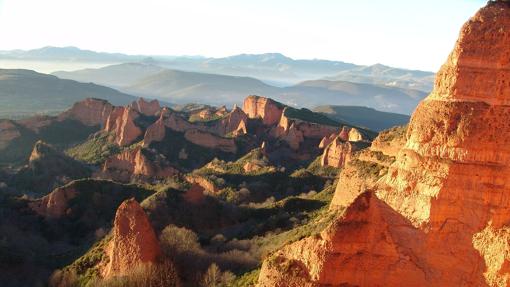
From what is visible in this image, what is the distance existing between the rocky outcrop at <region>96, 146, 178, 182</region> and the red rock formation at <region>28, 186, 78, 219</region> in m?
18.7

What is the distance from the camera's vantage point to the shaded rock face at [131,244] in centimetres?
3066

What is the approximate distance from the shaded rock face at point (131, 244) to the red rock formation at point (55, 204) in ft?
72.1

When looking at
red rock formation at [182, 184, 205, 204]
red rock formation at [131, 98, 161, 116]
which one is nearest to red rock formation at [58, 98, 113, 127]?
red rock formation at [131, 98, 161, 116]

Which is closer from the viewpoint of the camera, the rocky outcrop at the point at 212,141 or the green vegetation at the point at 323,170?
the green vegetation at the point at 323,170

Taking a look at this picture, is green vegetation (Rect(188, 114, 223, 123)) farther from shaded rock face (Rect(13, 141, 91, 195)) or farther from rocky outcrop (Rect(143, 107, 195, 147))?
shaded rock face (Rect(13, 141, 91, 195))

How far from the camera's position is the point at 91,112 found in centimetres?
10562

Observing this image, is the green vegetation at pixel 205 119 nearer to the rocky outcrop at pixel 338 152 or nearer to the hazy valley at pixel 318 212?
the hazy valley at pixel 318 212

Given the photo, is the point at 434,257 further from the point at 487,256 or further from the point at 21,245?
the point at 21,245

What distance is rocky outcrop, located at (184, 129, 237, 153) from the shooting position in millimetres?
87375

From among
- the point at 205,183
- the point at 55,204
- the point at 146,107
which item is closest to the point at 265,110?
the point at 146,107

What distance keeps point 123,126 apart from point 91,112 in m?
16.6

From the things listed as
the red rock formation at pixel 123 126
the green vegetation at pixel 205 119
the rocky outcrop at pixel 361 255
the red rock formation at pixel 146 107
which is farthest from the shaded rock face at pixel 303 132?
the rocky outcrop at pixel 361 255

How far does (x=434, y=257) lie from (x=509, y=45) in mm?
7628

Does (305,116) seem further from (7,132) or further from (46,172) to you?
(7,132)
